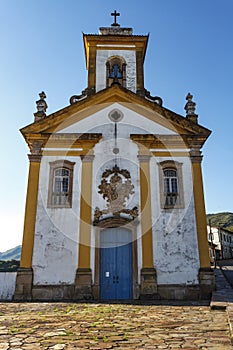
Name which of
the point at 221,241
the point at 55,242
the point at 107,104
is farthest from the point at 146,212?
the point at 221,241

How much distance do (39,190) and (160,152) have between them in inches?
206

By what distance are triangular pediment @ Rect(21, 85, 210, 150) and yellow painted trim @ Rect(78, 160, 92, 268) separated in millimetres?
2053

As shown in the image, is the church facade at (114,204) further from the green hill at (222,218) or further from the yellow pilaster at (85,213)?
the green hill at (222,218)

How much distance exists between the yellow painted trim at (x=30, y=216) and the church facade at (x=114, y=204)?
0.04 m

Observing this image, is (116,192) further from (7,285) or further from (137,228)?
(7,285)

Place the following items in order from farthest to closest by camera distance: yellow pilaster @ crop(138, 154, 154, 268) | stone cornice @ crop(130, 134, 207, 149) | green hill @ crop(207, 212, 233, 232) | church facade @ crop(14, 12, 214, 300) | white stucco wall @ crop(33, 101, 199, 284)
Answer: green hill @ crop(207, 212, 233, 232), stone cornice @ crop(130, 134, 207, 149), yellow pilaster @ crop(138, 154, 154, 268), white stucco wall @ crop(33, 101, 199, 284), church facade @ crop(14, 12, 214, 300)

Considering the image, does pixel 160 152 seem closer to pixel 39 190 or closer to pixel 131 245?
pixel 131 245

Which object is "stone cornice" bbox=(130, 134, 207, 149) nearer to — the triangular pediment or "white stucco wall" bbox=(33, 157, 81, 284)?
the triangular pediment

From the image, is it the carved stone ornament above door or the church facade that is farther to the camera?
the carved stone ornament above door

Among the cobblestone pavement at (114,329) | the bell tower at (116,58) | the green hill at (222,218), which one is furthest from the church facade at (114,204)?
the green hill at (222,218)

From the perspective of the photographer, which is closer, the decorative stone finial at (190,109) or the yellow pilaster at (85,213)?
the yellow pilaster at (85,213)

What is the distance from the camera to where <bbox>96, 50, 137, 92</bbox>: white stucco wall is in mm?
16422

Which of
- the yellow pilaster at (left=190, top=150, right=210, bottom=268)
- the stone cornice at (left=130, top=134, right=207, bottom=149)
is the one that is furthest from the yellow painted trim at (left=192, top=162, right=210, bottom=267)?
the stone cornice at (left=130, top=134, right=207, bottom=149)

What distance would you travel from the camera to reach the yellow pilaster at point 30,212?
480 inches
